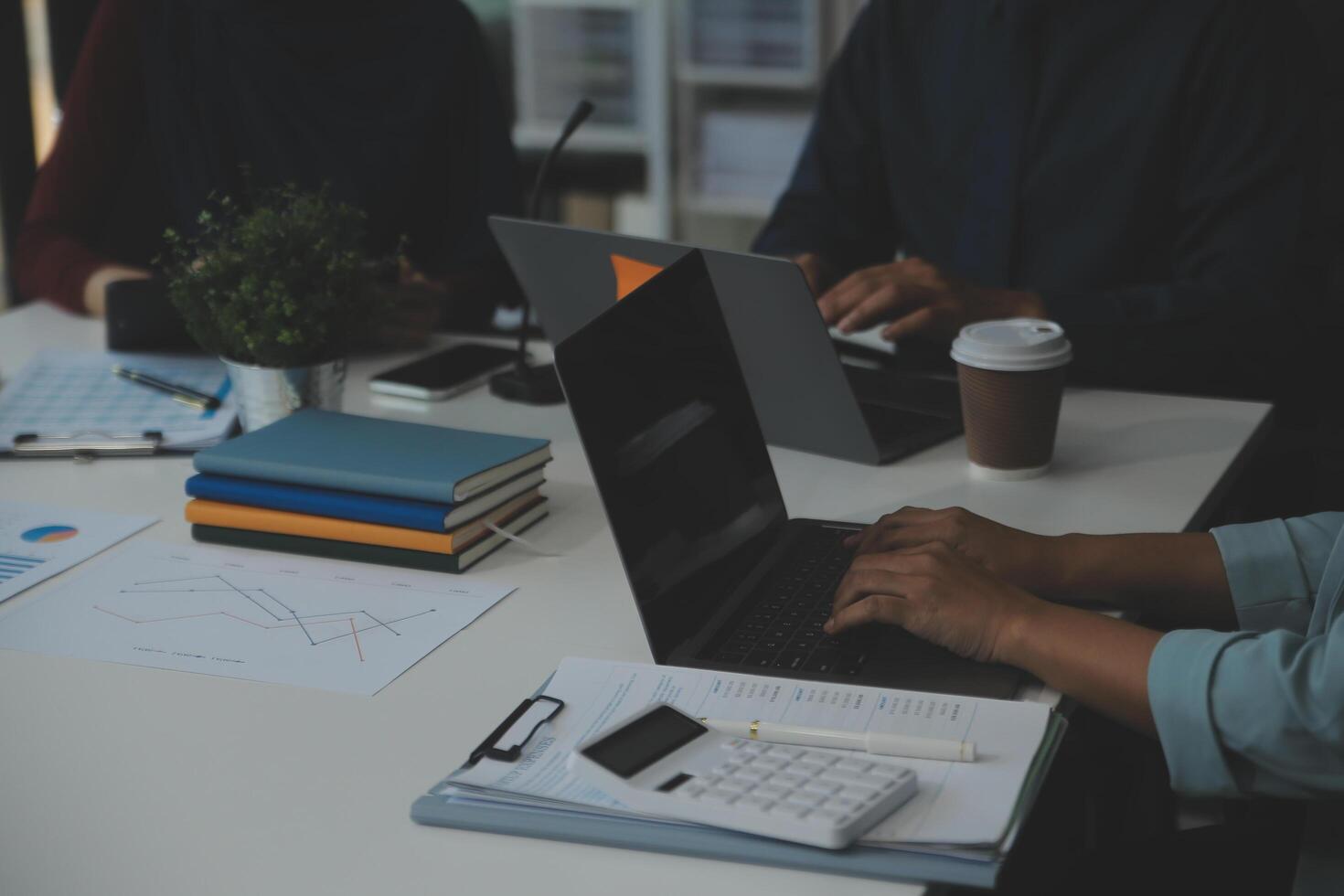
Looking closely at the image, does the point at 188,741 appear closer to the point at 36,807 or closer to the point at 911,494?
the point at 36,807

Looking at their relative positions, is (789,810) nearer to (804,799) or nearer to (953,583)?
(804,799)

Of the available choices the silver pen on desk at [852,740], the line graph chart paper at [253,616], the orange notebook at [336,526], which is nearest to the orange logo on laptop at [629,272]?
the orange notebook at [336,526]

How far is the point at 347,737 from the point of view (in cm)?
84

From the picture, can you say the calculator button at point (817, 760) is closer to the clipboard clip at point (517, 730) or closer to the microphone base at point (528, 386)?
the clipboard clip at point (517, 730)

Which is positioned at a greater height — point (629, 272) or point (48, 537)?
point (629, 272)

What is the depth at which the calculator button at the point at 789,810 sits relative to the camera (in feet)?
2.25

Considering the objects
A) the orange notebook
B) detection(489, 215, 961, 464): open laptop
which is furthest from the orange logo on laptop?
the orange notebook

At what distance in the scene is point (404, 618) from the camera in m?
1.00

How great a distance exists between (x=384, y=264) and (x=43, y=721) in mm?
676

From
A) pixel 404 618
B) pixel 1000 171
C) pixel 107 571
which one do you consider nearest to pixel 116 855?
pixel 404 618

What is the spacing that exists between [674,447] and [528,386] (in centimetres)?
59

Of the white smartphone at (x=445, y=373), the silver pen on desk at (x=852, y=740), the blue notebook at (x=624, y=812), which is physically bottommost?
the blue notebook at (x=624, y=812)

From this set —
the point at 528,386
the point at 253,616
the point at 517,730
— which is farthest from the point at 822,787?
the point at 528,386

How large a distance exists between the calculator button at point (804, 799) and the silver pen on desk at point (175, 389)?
38.5 inches
